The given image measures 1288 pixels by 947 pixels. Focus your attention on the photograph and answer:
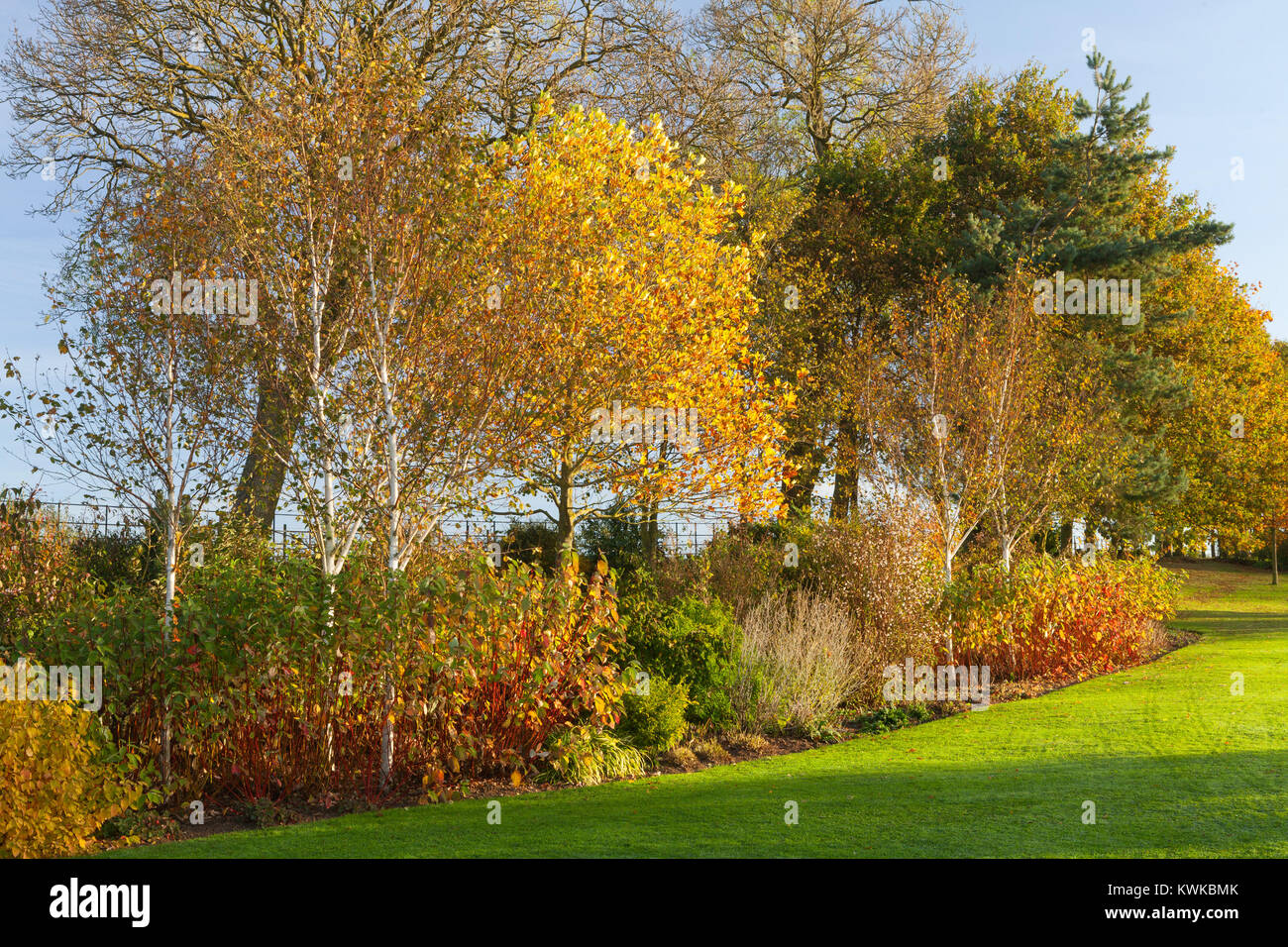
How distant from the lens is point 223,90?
17.7m

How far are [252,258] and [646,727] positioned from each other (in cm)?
565

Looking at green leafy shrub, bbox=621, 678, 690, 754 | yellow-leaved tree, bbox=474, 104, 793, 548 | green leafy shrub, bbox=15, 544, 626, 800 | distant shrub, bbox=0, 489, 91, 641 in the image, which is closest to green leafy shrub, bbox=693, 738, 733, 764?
green leafy shrub, bbox=621, 678, 690, 754

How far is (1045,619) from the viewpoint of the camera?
1520 cm

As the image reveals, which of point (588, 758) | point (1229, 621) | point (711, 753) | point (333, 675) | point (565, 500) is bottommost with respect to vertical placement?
point (1229, 621)

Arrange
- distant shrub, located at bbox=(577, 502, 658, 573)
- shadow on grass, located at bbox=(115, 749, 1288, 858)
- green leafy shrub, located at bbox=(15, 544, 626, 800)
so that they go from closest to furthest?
shadow on grass, located at bbox=(115, 749, 1288, 858), green leafy shrub, located at bbox=(15, 544, 626, 800), distant shrub, located at bbox=(577, 502, 658, 573)

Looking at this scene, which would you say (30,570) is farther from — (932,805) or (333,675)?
(932,805)

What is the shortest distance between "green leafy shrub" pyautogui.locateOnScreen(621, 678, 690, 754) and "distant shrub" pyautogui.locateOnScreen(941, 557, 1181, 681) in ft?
18.2

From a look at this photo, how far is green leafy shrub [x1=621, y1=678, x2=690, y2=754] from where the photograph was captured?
9.80 m

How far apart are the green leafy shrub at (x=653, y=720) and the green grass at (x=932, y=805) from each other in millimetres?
719

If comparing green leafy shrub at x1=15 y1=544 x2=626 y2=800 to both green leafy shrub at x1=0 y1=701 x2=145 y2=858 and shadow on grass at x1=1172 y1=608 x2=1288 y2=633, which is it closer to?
green leafy shrub at x1=0 y1=701 x2=145 y2=858

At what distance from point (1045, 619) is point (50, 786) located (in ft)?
42.2

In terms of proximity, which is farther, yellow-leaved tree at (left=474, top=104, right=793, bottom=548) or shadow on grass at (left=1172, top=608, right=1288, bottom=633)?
shadow on grass at (left=1172, top=608, right=1288, bottom=633)

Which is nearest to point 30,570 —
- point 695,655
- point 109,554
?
Result: point 109,554
